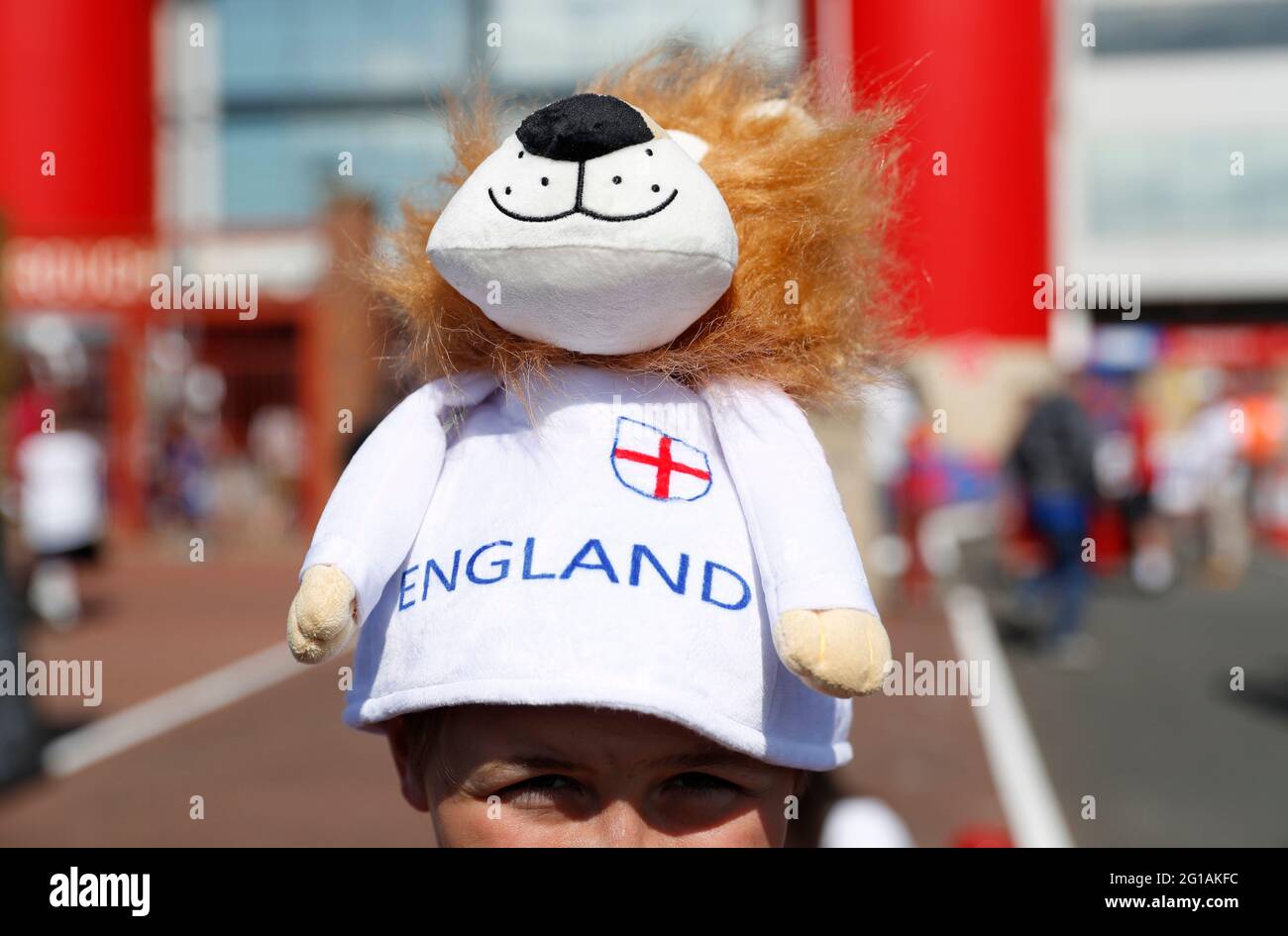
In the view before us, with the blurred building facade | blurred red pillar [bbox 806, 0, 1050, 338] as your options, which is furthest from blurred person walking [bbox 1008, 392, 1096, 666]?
blurred red pillar [bbox 806, 0, 1050, 338]

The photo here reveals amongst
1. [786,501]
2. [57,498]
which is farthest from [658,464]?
[57,498]

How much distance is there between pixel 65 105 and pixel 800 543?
24.3 meters

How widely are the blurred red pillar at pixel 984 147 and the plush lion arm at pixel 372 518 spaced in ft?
52.8

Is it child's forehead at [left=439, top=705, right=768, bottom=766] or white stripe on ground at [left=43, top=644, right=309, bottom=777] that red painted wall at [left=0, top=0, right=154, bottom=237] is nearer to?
white stripe on ground at [left=43, top=644, right=309, bottom=777]

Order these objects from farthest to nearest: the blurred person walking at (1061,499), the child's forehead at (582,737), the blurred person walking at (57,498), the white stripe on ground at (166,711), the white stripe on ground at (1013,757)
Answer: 1. the blurred person walking at (57,498)
2. the blurred person walking at (1061,499)
3. the white stripe on ground at (166,711)
4. the white stripe on ground at (1013,757)
5. the child's forehead at (582,737)

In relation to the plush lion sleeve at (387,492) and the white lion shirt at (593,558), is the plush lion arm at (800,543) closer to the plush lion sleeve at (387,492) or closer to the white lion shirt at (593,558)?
the white lion shirt at (593,558)

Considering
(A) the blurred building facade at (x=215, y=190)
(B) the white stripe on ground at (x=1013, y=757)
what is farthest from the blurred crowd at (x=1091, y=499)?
(A) the blurred building facade at (x=215, y=190)

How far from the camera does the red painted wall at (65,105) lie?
854 inches

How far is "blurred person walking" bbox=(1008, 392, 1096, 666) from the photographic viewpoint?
26.6 feet

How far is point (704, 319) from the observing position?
4.71 ft

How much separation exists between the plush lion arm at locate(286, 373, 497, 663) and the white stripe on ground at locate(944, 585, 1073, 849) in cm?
282
